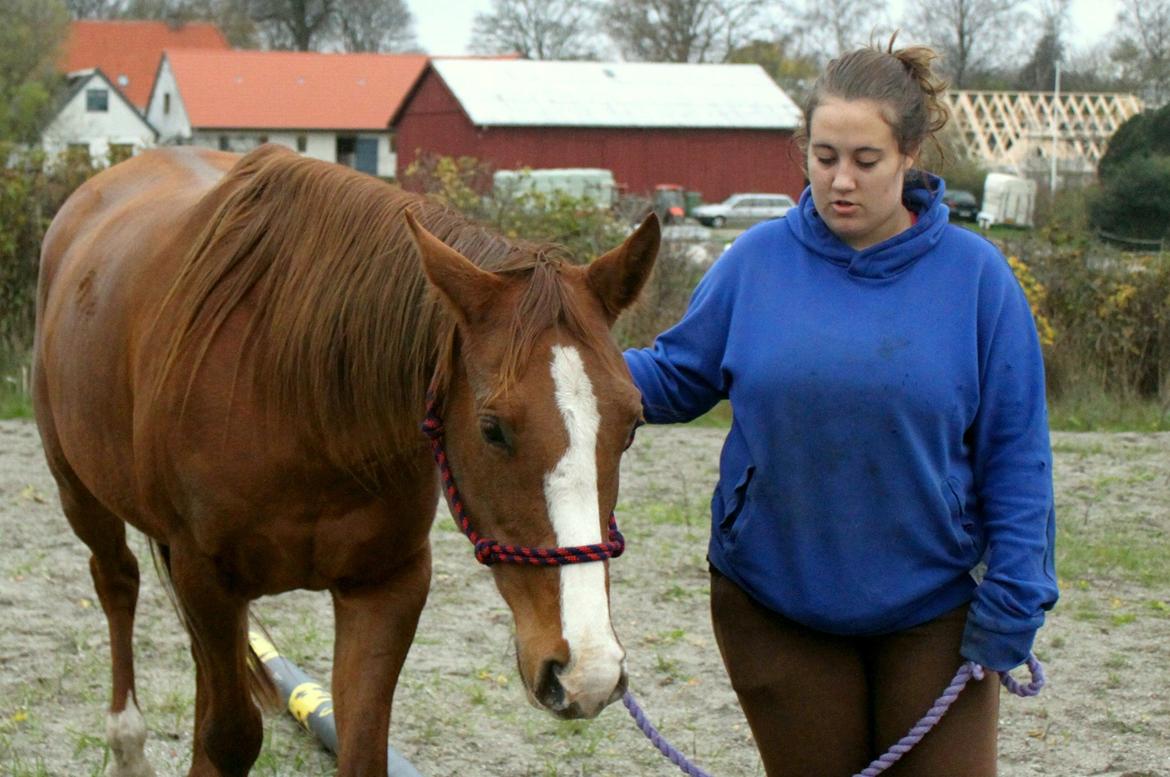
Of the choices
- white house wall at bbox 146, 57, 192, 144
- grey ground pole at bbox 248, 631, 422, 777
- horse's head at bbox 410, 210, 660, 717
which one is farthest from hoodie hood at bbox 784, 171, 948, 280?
white house wall at bbox 146, 57, 192, 144

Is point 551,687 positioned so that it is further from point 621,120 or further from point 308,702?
point 621,120

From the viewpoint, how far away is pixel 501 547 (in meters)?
2.39

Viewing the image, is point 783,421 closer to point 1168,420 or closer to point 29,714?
point 29,714

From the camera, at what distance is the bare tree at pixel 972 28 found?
4791cm

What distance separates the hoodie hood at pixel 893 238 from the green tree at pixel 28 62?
37.2 metres

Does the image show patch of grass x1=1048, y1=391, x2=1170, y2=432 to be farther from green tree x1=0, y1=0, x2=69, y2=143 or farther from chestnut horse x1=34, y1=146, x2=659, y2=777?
green tree x1=0, y1=0, x2=69, y2=143

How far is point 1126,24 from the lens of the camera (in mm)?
24422

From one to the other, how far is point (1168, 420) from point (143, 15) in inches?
2523

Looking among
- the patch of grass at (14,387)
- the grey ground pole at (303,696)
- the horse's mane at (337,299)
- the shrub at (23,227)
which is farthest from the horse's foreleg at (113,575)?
the shrub at (23,227)

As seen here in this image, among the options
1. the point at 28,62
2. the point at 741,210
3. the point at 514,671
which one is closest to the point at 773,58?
the point at 741,210

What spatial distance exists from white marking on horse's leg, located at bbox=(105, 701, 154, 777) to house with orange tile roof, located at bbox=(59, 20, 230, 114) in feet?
215

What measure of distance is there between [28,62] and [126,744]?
134 ft

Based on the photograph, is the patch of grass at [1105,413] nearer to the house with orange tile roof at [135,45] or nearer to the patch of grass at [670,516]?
the patch of grass at [670,516]

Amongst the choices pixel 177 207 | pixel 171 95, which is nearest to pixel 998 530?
pixel 177 207
